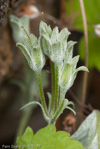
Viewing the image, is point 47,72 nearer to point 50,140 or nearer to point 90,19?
point 90,19

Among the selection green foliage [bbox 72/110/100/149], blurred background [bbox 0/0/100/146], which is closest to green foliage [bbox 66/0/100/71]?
blurred background [bbox 0/0/100/146]

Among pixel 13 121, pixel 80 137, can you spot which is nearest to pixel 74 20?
pixel 13 121

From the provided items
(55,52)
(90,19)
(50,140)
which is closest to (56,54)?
(55,52)

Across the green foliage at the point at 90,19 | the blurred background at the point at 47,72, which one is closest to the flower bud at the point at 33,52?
the blurred background at the point at 47,72

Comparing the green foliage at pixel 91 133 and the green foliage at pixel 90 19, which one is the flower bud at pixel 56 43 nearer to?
the green foliage at pixel 91 133

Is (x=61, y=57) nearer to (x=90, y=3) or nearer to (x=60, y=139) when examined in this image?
(x=60, y=139)

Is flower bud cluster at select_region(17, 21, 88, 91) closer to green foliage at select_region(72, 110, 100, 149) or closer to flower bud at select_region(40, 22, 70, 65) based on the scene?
flower bud at select_region(40, 22, 70, 65)
